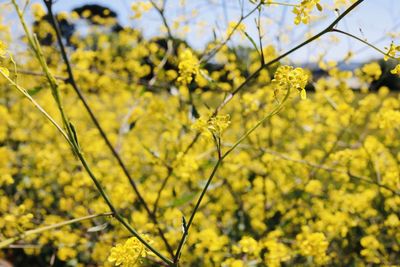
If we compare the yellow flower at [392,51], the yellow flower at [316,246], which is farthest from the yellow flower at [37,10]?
the yellow flower at [392,51]

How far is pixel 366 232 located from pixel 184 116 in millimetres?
1502

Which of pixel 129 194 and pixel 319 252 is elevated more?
pixel 129 194

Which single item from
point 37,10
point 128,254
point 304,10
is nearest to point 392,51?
point 304,10

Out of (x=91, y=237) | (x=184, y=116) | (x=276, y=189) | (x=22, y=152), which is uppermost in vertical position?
(x=22, y=152)

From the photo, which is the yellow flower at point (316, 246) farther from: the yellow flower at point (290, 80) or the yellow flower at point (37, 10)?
the yellow flower at point (37, 10)

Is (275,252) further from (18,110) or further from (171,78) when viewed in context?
(18,110)

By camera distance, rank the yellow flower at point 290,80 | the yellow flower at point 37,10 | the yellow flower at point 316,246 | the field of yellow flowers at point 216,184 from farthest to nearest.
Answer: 1. the yellow flower at point 37,10
2. the field of yellow flowers at point 216,184
3. the yellow flower at point 316,246
4. the yellow flower at point 290,80

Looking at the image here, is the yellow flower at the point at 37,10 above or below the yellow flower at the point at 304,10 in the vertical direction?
above

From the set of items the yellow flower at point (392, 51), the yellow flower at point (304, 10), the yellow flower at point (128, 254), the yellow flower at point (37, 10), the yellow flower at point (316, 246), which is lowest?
the yellow flower at point (128, 254)

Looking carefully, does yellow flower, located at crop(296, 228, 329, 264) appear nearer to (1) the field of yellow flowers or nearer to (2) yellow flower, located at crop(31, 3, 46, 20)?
(1) the field of yellow flowers

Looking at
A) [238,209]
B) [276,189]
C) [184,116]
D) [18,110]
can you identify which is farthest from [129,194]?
[18,110]

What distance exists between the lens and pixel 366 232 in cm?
327

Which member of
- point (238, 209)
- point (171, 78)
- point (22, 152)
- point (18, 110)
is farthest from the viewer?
point (18, 110)

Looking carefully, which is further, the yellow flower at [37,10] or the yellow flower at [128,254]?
the yellow flower at [37,10]
